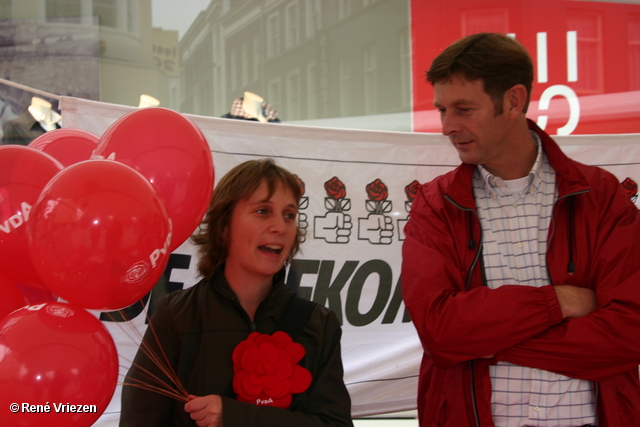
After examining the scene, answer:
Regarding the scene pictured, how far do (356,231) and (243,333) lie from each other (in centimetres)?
114

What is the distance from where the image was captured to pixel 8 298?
1307 mm

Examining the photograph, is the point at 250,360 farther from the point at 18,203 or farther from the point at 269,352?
the point at 18,203

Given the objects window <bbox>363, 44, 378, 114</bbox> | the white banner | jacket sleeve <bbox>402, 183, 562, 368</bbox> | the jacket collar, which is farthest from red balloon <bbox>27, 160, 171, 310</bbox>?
window <bbox>363, 44, 378, 114</bbox>

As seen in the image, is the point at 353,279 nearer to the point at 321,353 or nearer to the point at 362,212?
the point at 362,212

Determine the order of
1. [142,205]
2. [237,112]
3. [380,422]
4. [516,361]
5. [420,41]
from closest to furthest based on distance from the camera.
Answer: [142,205], [516,361], [237,112], [380,422], [420,41]

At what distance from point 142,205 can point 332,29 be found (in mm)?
3319

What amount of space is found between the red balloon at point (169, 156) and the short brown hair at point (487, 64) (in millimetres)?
663

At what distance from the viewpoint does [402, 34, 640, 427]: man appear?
1388 mm

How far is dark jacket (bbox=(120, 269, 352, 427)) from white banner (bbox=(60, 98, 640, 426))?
90 centimetres

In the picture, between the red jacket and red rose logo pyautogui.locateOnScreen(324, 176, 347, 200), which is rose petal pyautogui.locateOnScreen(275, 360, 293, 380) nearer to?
the red jacket

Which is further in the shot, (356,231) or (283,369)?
(356,231)

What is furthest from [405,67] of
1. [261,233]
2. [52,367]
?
[52,367]

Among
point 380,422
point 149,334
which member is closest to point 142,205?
point 149,334

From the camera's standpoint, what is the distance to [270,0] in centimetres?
417
